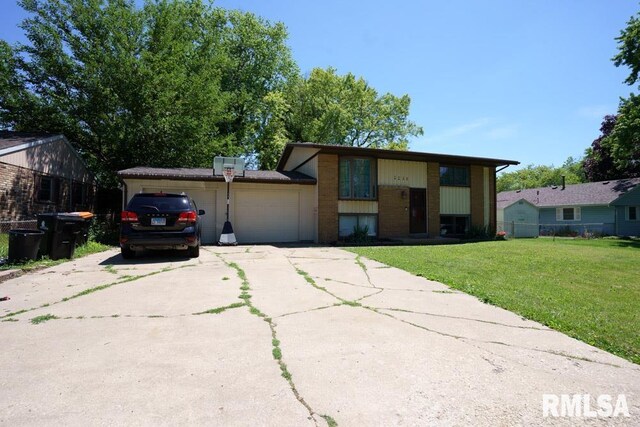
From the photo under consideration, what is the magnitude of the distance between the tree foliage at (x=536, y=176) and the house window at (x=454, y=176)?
73.7 metres

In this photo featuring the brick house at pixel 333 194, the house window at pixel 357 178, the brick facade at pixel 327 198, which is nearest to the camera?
the brick house at pixel 333 194

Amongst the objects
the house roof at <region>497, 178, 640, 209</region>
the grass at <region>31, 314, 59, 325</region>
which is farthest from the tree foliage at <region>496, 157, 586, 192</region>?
the grass at <region>31, 314, 59, 325</region>

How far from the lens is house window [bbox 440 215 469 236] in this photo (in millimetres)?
17719

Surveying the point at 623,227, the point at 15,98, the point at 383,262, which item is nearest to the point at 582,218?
the point at 623,227

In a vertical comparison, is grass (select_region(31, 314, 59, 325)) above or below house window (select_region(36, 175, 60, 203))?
below

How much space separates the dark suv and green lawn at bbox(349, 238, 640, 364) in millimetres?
5077

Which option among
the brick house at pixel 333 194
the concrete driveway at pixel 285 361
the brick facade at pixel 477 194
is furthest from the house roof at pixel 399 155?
the concrete driveway at pixel 285 361

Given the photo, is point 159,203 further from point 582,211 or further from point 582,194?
point 582,194

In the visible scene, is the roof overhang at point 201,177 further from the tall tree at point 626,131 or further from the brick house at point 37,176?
the tall tree at point 626,131

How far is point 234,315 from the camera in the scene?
169 inches

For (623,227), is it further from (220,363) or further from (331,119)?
(220,363)

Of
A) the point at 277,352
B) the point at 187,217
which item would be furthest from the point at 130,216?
the point at 277,352

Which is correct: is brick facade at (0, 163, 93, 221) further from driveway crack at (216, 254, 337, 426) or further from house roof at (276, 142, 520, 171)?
driveway crack at (216, 254, 337, 426)

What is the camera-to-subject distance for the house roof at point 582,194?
91.9 ft
